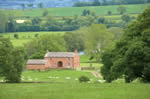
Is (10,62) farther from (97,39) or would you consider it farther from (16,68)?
(97,39)

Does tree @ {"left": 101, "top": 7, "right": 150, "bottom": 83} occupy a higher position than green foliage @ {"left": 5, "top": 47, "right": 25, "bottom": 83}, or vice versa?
tree @ {"left": 101, "top": 7, "right": 150, "bottom": 83}

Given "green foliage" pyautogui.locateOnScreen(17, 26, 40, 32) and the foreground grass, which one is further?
"green foliage" pyautogui.locateOnScreen(17, 26, 40, 32)

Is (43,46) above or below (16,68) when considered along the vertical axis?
below

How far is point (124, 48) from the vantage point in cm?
3183

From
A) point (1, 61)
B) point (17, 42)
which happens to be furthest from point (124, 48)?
point (17, 42)

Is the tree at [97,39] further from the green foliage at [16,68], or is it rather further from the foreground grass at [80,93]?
the foreground grass at [80,93]

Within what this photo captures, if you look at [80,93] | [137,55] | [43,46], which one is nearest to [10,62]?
[137,55]

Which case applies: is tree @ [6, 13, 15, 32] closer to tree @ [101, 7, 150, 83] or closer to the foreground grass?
tree @ [101, 7, 150, 83]

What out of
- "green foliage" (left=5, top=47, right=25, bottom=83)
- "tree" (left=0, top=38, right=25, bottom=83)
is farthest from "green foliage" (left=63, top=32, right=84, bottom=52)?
"tree" (left=0, top=38, right=25, bottom=83)

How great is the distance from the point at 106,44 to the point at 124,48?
64.2 m

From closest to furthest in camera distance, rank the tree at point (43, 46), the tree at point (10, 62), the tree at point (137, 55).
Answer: the tree at point (137, 55)
the tree at point (10, 62)
the tree at point (43, 46)

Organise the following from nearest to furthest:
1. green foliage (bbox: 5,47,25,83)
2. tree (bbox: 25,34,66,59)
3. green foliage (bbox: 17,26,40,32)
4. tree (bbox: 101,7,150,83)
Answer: tree (bbox: 101,7,150,83) → green foliage (bbox: 5,47,25,83) → tree (bbox: 25,34,66,59) → green foliage (bbox: 17,26,40,32)

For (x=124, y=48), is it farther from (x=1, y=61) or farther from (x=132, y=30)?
(x=1, y=61)

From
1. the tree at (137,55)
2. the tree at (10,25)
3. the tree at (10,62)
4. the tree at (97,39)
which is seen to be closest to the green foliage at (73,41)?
the tree at (97,39)
